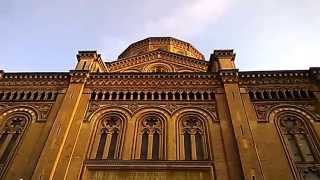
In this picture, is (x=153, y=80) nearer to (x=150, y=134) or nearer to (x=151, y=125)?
(x=151, y=125)

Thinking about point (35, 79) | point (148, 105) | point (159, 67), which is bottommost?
point (148, 105)

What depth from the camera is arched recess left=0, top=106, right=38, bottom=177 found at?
16323 millimetres

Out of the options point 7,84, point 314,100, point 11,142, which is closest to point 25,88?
point 7,84

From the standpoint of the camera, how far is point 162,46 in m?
30.9

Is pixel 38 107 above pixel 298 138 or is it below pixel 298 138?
above

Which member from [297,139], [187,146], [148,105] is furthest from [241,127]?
[148,105]

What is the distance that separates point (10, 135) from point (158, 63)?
1264 centimetres

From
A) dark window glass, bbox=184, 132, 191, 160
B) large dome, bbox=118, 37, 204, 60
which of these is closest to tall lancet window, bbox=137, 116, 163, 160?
dark window glass, bbox=184, 132, 191, 160

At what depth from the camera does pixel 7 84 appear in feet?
66.3

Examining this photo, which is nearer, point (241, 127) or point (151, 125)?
point (241, 127)

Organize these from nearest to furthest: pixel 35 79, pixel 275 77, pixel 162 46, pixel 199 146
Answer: pixel 199 146 < pixel 275 77 < pixel 35 79 < pixel 162 46

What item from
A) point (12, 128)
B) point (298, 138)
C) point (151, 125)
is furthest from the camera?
point (151, 125)

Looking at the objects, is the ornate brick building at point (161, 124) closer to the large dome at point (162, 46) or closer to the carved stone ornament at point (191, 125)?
the carved stone ornament at point (191, 125)

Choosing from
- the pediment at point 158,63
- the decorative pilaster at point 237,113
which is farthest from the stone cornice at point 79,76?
the decorative pilaster at point 237,113
